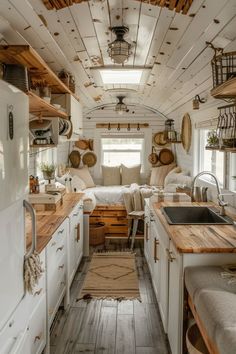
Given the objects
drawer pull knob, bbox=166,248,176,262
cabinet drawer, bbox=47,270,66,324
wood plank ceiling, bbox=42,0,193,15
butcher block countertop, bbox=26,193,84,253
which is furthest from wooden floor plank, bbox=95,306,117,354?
wood plank ceiling, bbox=42,0,193,15

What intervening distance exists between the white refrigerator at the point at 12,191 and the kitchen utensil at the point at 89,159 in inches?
210

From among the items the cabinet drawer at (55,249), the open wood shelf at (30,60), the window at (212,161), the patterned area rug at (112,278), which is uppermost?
the open wood shelf at (30,60)

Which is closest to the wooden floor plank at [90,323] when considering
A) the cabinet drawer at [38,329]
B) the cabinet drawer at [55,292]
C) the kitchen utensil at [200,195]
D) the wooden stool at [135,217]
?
the cabinet drawer at [55,292]

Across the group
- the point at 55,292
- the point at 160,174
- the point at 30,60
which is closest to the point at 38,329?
the point at 55,292

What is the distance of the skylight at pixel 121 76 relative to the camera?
12.6 feet

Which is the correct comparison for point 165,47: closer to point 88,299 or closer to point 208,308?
point 208,308

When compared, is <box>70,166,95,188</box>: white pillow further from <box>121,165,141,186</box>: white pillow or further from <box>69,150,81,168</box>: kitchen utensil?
<box>121,165,141,186</box>: white pillow

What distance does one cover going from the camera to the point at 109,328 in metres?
2.88

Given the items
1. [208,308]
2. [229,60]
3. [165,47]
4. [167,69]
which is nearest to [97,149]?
[167,69]

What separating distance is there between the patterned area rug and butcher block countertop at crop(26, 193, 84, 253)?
889 mm

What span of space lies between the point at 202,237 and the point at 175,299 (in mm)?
431

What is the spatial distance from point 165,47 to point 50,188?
6.23ft

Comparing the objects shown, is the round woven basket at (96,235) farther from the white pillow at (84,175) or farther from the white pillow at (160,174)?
the white pillow at (160,174)

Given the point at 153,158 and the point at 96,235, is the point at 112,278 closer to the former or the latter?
the point at 96,235
